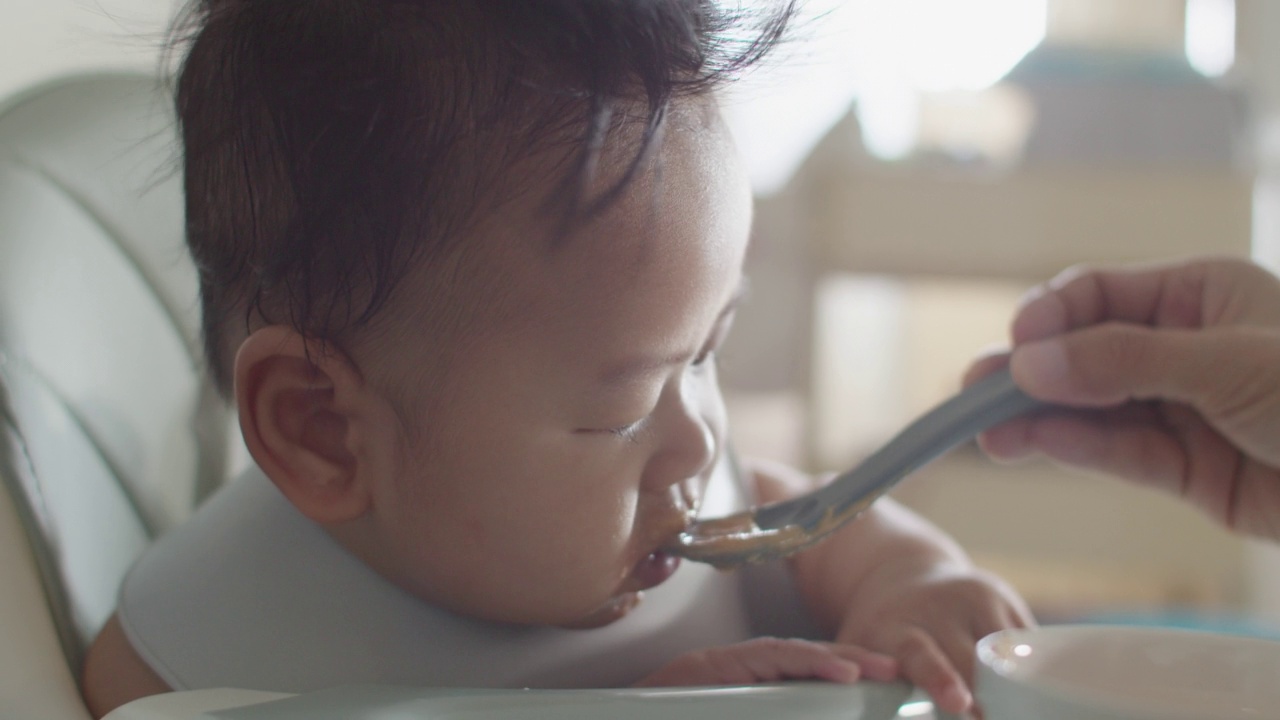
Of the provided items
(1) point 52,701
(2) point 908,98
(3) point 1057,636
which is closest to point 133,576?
(1) point 52,701

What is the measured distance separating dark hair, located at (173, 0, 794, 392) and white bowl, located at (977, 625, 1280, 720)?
23cm

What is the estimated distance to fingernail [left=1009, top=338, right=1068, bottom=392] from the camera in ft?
1.89

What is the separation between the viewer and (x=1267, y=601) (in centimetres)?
178

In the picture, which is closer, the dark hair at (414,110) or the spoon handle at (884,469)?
the dark hair at (414,110)

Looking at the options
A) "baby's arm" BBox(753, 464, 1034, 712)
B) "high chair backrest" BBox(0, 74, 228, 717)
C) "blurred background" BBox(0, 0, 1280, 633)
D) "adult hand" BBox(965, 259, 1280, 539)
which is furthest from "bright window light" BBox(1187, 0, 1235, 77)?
"high chair backrest" BBox(0, 74, 228, 717)

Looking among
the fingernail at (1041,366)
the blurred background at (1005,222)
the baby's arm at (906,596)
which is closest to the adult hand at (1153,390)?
the fingernail at (1041,366)

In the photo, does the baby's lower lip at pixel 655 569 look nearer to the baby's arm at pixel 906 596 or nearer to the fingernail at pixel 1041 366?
the baby's arm at pixel 906 596

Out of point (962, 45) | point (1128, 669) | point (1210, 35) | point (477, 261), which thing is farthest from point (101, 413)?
point (1210, 35)

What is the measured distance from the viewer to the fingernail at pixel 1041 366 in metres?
0.58

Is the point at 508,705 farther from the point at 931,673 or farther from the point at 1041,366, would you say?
the point at 1041,366

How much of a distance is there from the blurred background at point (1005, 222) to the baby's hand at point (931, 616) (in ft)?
3.49

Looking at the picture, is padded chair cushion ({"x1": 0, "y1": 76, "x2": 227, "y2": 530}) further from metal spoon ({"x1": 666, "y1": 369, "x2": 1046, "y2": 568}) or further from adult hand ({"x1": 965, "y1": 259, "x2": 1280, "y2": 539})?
adult hand ({"x1": 965, "y1": 259, "x2": 1280, "y2": 539})

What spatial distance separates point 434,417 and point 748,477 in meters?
0.31

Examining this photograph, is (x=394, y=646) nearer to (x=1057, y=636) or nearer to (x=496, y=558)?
(x=496, y=558)
